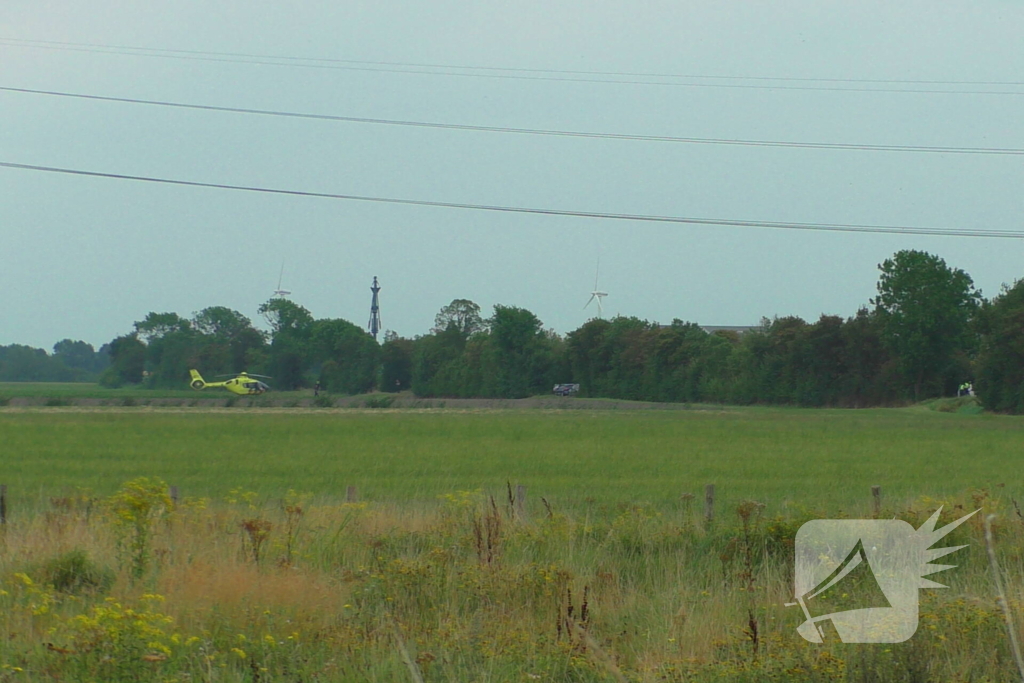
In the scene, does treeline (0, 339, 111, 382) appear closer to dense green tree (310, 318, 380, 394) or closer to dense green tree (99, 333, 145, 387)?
dense green tree (99, 333, 145, 387)

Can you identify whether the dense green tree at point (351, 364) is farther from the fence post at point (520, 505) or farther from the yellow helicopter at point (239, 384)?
the fence post at point (520, 505)

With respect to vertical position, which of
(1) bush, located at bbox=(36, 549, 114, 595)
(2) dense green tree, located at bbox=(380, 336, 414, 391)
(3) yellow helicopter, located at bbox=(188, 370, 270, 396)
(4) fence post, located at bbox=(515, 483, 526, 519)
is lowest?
(1) bush, located at bbox=(36, 549, 114, 595)

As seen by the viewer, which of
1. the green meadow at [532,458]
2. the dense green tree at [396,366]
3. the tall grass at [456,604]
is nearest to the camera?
the tall grass at [456,604]

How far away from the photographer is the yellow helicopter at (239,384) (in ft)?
394

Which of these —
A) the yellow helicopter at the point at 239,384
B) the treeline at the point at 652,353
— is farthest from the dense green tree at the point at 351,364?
the yellow helicopter at the point at 239,384


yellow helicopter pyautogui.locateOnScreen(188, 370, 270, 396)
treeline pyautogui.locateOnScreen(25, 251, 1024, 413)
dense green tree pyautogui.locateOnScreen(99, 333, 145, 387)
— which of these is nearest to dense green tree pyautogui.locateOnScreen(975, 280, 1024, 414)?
treeline pyautogui.locateOnScreen(25, 251, 1024, 413)

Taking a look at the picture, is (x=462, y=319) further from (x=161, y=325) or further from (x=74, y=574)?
(x=74, y=574)

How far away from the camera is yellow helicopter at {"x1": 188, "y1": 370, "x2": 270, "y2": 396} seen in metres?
120

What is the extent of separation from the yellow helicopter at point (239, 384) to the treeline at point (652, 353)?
301 inches

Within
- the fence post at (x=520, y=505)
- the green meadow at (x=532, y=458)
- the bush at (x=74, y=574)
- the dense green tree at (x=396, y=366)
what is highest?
the dense green tree at (x=396, y=366)

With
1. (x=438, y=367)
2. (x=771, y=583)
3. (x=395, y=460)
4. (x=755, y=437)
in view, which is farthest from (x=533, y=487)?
(x=438, y=367)

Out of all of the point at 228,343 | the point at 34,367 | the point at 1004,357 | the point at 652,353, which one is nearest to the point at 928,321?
the point at 1004,357

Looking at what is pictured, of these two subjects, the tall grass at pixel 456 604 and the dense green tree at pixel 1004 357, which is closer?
the tall grass at pixel 456 604

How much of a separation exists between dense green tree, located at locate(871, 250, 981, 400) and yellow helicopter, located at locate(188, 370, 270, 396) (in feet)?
237
